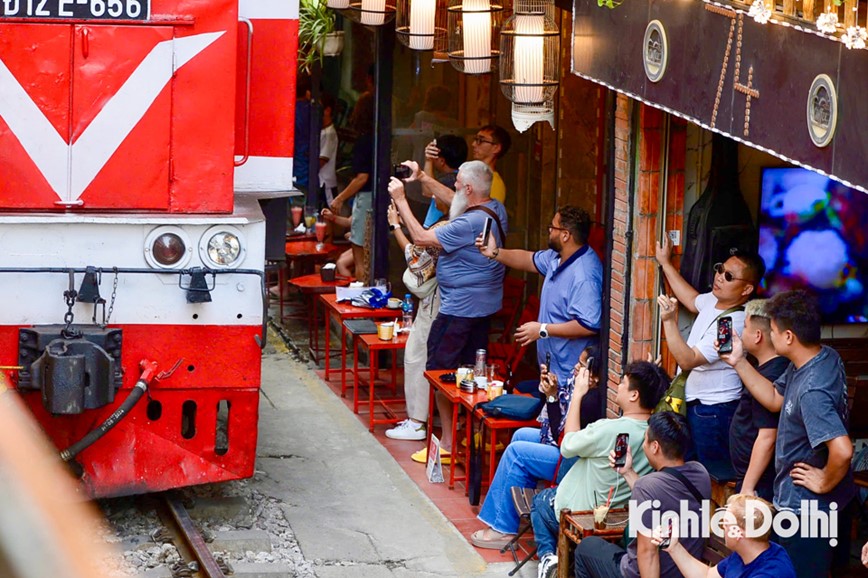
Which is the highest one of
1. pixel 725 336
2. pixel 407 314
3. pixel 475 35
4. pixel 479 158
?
pixel 475 35

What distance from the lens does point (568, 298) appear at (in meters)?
7.62

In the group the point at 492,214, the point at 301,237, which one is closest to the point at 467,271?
the point at 492,214

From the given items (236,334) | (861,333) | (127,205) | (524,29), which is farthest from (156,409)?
(861,333)

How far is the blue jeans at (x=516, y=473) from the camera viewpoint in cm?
688

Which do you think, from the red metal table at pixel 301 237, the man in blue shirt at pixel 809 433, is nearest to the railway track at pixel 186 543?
the man in blue shirt at pixel 809 433

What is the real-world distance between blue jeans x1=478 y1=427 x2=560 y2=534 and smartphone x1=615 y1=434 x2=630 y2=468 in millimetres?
A: 983

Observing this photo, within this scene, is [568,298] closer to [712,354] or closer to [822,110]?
[712,354]

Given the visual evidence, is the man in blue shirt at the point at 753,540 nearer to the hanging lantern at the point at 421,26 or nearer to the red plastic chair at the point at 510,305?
the red plastic chair at the point at 510,305

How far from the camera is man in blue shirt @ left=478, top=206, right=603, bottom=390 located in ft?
24.7

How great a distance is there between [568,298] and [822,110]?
326cm

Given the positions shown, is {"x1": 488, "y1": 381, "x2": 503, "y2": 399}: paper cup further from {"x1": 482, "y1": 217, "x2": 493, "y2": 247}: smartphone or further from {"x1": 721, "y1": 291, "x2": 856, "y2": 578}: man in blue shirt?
{"x1": 721, "y1": 291, "x2": 856, "y2": 578}: man in blue shirt

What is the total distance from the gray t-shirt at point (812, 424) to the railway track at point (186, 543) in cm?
268

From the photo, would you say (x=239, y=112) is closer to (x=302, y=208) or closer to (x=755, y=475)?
(x=755, y=475)

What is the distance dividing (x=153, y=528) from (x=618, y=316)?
281cm
